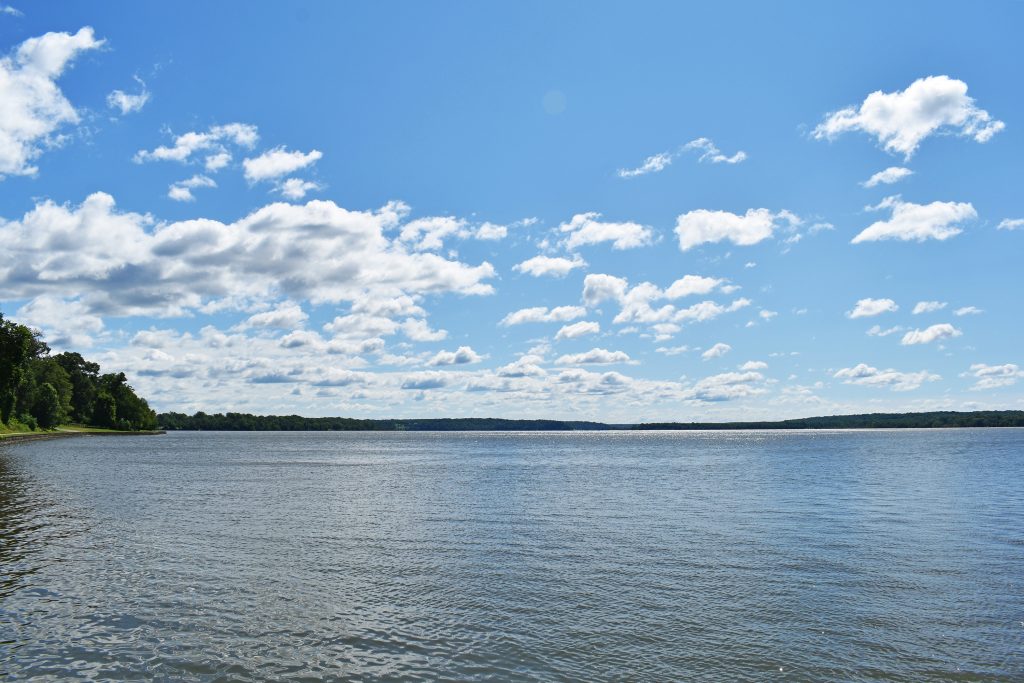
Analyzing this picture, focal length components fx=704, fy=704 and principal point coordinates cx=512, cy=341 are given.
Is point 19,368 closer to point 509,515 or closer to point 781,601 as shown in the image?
point 509,515

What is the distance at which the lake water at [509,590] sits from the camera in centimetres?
1496

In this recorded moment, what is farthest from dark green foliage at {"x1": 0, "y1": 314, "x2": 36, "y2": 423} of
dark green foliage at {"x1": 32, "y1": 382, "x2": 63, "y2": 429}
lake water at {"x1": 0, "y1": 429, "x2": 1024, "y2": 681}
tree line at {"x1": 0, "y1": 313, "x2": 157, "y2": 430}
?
lake water at {"x1": 0, "y1": 429, "x2": 1024, "y2": 681}

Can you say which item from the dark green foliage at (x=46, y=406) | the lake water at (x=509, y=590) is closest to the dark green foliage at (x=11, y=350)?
the dark green foliage at (x=46, y=406)

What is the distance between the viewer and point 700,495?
49.8m

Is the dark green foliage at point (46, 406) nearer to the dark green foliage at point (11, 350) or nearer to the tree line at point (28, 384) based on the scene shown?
the tree line at point (28, 384)

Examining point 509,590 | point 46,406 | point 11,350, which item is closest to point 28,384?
point 46,406

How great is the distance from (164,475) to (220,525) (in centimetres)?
3855

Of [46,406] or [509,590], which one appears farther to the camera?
[46,406]

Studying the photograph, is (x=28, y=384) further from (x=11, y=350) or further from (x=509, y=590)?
(x=509, y=590)

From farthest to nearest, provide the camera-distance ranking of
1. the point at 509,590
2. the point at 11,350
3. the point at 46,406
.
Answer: the point at 46,406 → the point at 11,350 → the point at 509,590

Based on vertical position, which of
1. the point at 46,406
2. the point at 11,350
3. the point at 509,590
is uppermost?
the point at 11,350

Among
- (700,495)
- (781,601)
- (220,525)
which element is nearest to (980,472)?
(700,495)

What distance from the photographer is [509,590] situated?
20859 millimetres

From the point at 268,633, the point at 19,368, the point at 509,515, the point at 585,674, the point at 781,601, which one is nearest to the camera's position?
the point at 585,674
